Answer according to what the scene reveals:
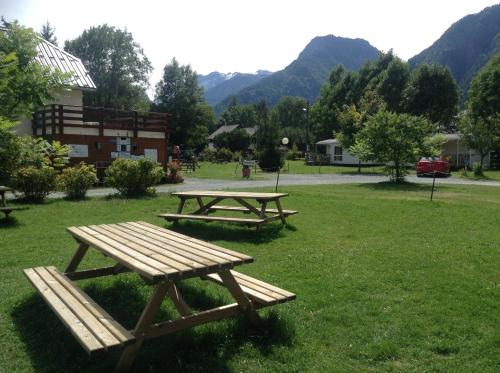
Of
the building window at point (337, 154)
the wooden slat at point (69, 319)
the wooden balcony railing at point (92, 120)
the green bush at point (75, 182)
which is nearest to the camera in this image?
the wooden slat at point (69, 319)

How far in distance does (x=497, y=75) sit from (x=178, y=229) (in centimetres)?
4531

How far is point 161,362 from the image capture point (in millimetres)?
3438

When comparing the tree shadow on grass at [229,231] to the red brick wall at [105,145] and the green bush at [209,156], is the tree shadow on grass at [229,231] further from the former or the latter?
the green bush at [209,156]

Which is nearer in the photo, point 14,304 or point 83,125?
point 14,304

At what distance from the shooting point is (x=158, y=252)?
13.0 feet

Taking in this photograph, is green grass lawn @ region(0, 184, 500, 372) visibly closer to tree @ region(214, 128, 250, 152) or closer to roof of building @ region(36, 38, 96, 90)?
roof of building @ region(36, 38, 96, 90)

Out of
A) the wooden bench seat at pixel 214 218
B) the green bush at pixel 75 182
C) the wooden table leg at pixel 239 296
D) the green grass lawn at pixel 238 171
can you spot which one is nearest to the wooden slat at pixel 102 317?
the wooden table leg at pixel 239 296

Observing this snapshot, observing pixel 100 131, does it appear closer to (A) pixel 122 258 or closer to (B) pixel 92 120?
(B) pixel 92 120

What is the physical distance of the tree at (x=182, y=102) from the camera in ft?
203

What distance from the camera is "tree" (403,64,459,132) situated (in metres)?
49.9

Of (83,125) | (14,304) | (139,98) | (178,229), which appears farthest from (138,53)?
(14,304)

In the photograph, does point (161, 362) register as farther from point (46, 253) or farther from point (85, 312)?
point (46, 253)

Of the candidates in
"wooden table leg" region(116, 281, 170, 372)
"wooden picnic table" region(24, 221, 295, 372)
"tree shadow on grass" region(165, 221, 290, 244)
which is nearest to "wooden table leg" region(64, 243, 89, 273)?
"wooden picnic table" region(24, 221, 295, 372)

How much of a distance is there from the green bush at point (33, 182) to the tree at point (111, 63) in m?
40.0
